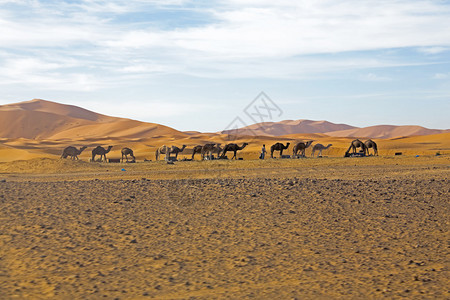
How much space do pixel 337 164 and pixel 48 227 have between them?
20.9 meters

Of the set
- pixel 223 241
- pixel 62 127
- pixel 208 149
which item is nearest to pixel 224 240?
pixel 223 241

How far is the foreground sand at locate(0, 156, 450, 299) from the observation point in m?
5.85

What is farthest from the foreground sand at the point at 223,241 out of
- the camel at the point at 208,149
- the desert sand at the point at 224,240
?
the camel at the point at 208,149

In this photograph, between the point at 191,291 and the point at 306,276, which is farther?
the point at 306,276

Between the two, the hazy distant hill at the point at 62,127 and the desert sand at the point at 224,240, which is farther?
the hazy distant hill at the point at 62,127

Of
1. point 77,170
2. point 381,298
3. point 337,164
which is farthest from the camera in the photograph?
point 337,164

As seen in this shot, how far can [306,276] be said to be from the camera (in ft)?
20.4

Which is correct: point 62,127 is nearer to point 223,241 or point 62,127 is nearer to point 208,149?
point 208,149

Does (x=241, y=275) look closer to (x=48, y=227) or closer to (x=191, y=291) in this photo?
(x=191, y=291)

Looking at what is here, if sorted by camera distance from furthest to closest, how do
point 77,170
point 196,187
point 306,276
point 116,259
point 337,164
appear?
point 337,164, point 77,170, point 196,187, point 116,259, point 306,276

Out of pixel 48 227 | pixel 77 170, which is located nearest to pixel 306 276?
pixel 48 227

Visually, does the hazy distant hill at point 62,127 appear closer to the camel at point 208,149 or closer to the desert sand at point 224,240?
the camel at point 208,149

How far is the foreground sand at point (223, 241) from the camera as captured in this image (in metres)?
5.85

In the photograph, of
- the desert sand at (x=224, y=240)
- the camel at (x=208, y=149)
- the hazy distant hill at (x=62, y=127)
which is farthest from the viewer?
the hazy distant hill at (x=62, y=127)
